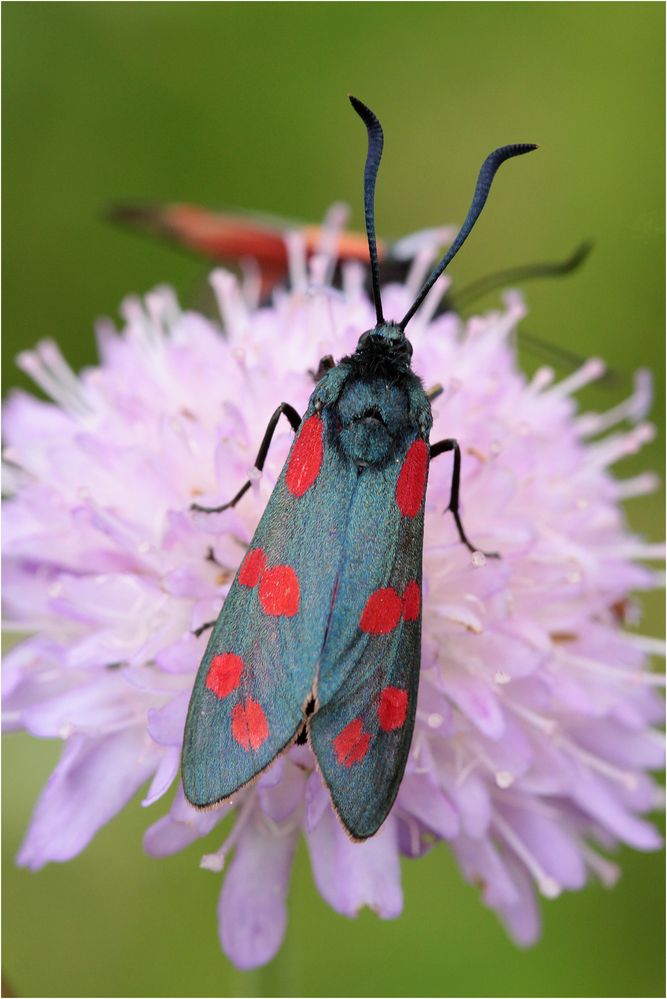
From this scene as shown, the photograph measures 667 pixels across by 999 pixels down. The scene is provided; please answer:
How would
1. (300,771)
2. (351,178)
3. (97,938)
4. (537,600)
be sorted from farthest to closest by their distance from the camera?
(351,178) → (97,938) → (537,600) → (300,771)

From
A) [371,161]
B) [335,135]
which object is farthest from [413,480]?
[335,135]

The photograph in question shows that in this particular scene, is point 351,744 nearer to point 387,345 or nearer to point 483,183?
point 387,345

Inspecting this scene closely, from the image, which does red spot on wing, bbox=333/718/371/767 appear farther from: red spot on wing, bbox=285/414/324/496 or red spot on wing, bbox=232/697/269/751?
red spot on wing, bbox=285/414/324/496

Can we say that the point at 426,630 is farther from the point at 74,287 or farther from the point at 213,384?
the point at 74,287

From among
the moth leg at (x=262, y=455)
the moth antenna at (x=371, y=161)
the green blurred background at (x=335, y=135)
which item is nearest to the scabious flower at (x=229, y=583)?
the moth leg at (x=262, y=455)

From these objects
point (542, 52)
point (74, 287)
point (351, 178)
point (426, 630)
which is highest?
point (542, 52)

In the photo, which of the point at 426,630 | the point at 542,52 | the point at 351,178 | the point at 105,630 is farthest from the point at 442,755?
the point at 542,52

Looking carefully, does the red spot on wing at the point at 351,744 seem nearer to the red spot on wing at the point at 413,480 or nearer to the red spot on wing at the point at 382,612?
the red spot on wing at the point at 382,612

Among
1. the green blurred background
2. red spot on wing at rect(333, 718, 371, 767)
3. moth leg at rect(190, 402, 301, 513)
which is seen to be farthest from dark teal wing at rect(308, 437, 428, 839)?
the green blurred background
